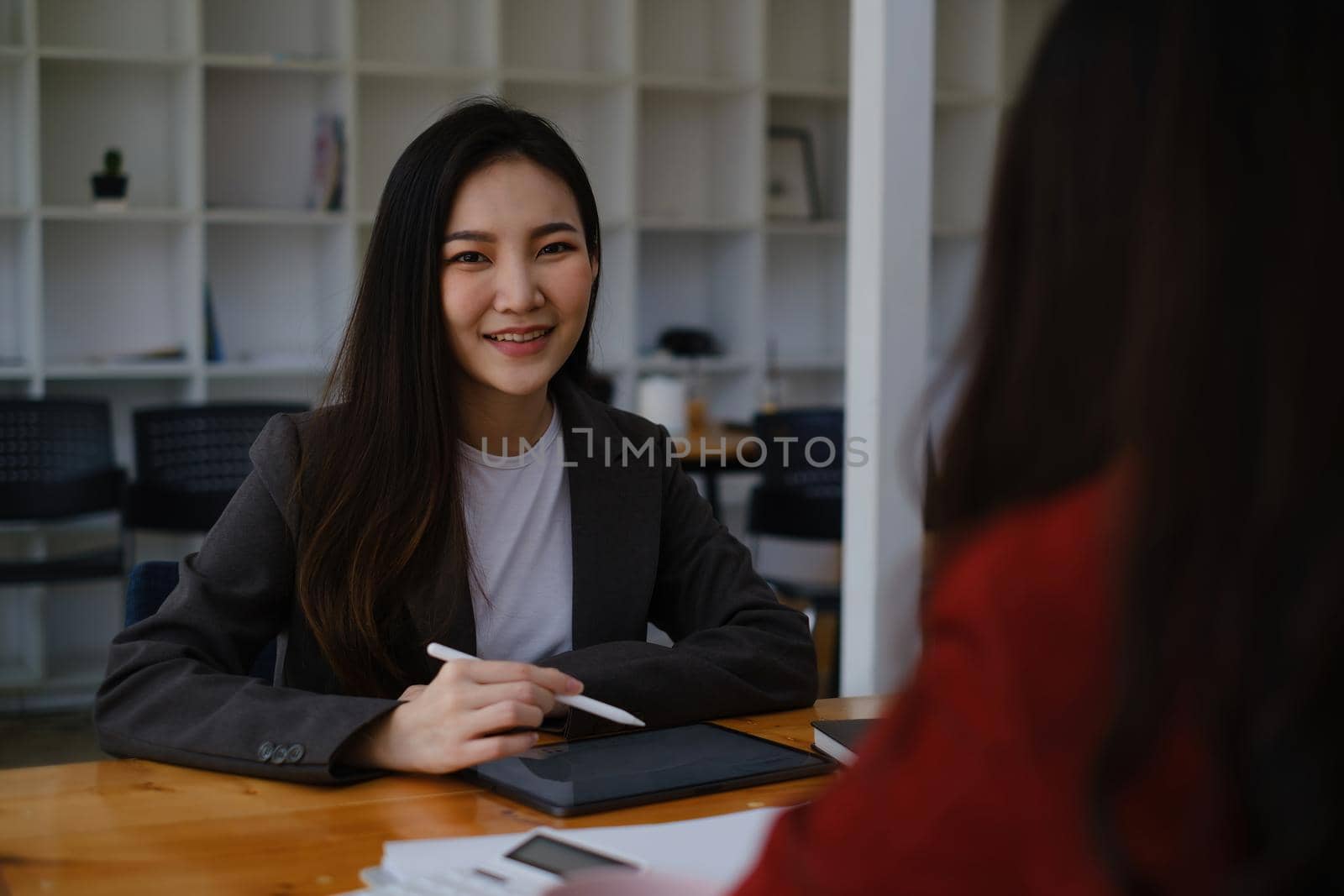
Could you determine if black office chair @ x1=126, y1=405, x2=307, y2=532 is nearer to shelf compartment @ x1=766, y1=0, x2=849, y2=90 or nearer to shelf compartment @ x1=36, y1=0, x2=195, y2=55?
shelf compartment @ x1=36, y1=0, x2=195, y2=55

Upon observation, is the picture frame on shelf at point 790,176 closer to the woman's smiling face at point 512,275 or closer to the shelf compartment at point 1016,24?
the shelf compartment at point 1016,24

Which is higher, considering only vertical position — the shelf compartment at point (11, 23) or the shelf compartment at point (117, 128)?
the shelf compartment at point (11, 23)

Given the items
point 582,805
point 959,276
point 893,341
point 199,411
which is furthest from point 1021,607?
point 959,276

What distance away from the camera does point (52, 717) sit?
457cm

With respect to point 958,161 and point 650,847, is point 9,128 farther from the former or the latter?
point 650,847

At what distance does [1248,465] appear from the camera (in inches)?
20.9

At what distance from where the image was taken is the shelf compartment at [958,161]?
18.6 feet

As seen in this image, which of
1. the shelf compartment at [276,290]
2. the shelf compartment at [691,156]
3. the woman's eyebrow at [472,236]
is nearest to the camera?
the woman's eyebrow at [472,236]

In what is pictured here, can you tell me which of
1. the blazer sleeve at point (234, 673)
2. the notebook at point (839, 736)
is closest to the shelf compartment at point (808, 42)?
the blazer sleeve at point (234, 673)

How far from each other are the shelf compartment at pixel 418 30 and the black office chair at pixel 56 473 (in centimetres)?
164

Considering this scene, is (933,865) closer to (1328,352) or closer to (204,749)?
(1328,352)

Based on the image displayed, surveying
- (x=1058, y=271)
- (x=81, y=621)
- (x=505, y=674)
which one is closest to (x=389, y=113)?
(x=81, y=621)

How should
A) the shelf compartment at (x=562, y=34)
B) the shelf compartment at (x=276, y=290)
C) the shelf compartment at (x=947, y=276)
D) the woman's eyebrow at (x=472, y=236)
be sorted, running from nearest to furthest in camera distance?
1. the woman's eyebrow at (x=472, y=236)
2. the shelf compartment at (x=276, y=290)
3. the shelf compartment at (x=562, y=34)
4. the shelf compartment at (x=947, y=276)

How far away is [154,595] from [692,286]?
4.13 m
